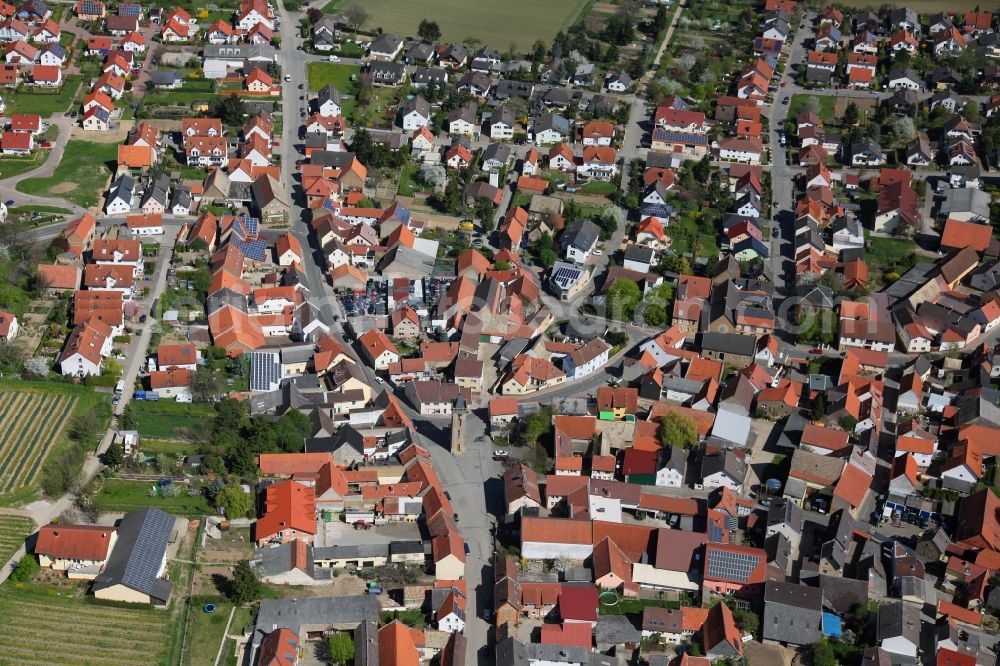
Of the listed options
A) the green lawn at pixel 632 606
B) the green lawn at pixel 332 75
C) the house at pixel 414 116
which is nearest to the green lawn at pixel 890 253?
the green lawn at pixel 632 606

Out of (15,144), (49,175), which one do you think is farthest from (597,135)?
(15,144)

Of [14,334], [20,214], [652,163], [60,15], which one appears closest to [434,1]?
[60,15]

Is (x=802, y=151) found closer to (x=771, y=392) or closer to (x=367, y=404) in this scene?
(x=771, y=392)

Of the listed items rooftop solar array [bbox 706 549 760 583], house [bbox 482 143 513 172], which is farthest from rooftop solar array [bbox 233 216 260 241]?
rooftop solar array [bbox 706 549 760 583]

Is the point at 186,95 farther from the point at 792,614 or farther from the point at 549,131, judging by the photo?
the point at 792,614

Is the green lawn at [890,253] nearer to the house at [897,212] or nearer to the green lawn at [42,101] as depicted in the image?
the house at [897,212]

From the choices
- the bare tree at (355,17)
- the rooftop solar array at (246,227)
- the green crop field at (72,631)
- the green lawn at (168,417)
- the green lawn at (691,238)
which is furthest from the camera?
the bare tree at (355,17)
